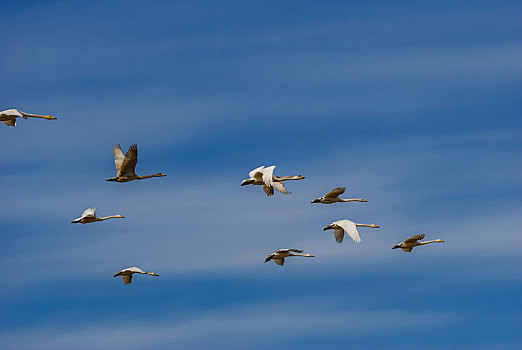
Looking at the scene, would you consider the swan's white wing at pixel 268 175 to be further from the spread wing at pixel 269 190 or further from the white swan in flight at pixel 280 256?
the white swan in flight at pixel 280 256

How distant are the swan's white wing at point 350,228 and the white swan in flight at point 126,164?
13.9 meters

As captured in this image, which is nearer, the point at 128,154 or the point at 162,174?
the point at 128,154

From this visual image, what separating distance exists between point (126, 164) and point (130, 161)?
0.42 meters

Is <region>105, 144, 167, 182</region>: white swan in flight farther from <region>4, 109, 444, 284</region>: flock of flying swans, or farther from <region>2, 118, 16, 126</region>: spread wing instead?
<region>2, 118, 16, 126</region>: spread wing

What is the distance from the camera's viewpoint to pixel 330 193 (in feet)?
351

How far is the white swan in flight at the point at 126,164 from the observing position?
10550cm

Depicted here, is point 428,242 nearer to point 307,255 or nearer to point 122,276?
point 307,255

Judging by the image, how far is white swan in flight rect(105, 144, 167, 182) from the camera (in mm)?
105500

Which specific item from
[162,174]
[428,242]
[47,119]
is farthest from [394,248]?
[47,119]

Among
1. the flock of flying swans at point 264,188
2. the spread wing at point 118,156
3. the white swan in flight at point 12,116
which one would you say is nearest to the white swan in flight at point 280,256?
the flock of flying swans at point 264,188

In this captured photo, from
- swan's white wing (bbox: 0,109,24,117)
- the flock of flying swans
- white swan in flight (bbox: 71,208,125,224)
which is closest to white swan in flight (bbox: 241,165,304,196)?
the flock of flying swans

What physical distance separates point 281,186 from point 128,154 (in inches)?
398

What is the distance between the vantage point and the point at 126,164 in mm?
106375

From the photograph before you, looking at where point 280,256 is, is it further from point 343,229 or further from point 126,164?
point 126,164
